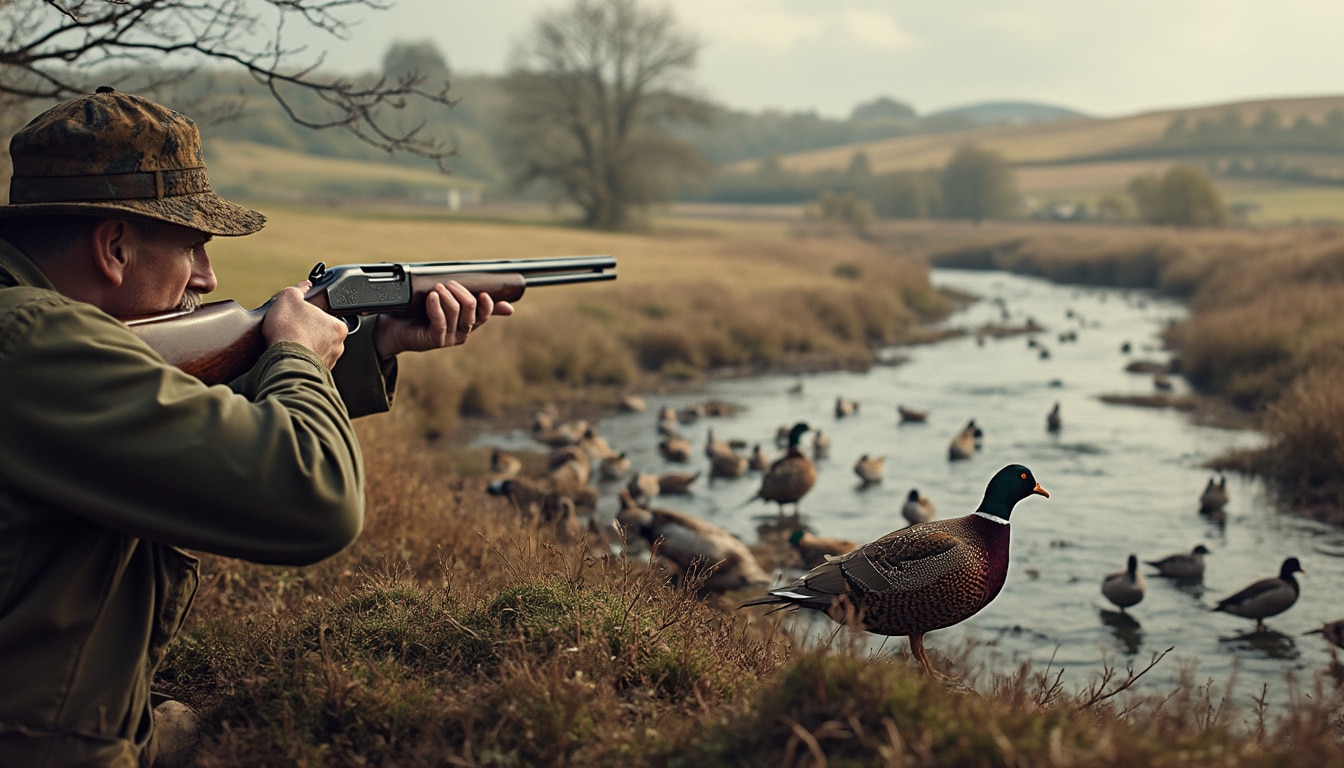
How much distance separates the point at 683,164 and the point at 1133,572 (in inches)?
2229

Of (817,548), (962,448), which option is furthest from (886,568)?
(962,448)

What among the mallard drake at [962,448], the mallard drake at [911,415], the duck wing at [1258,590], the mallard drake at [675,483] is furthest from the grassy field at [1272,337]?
the mallard drake at [675,483]

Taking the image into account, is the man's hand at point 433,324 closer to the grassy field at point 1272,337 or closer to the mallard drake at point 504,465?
the mallard drake at point 504,465

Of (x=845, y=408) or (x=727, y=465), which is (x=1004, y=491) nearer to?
(x=727, y=465)

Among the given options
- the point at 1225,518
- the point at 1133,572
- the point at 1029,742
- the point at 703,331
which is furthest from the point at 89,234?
the point at 703,331

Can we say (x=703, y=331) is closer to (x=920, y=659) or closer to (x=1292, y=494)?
(x=1292, y=494)

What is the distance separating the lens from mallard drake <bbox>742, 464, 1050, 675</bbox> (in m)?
5.34

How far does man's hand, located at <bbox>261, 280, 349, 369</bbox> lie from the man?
0.65ft

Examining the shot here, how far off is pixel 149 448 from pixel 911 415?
18.2 m

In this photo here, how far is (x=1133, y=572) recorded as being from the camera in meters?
10.4

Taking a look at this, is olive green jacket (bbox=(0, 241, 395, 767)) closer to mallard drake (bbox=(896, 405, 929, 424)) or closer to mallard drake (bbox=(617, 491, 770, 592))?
mallard drake (bbox=(617, 491, 770, 592))

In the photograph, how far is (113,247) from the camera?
10.2ft

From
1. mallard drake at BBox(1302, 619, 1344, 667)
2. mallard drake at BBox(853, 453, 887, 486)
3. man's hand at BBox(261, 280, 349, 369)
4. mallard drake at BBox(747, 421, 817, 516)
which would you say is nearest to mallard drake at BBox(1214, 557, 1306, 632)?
mallard drake at BBox(1302, 619, 1344, 667)

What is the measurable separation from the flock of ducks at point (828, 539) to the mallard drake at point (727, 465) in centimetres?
2
